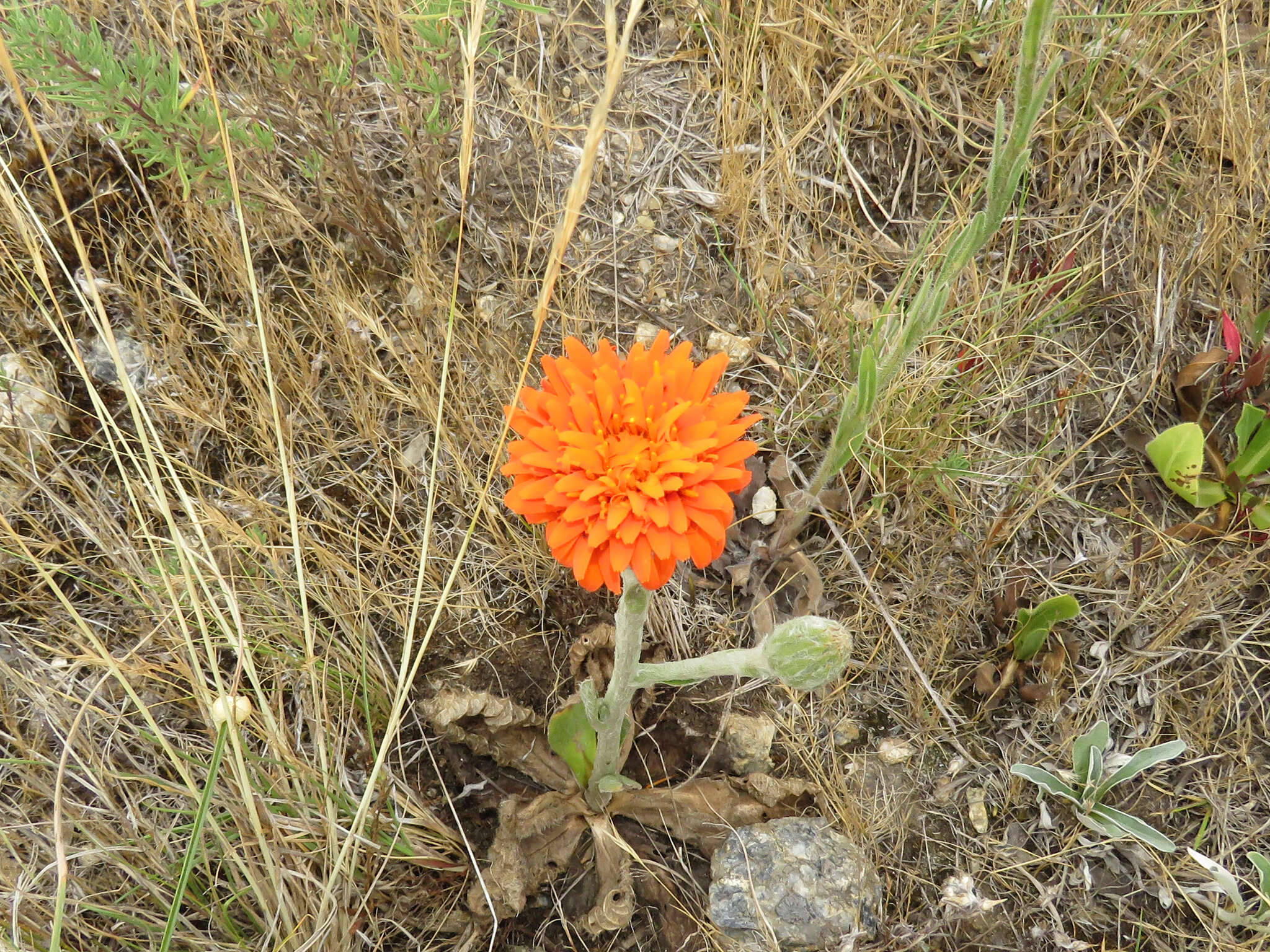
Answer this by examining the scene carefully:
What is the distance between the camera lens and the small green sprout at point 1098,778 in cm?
210

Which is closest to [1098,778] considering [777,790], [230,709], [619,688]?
[777,790]

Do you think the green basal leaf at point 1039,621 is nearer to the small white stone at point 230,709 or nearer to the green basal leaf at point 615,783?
the green basal leaf at point 615,783

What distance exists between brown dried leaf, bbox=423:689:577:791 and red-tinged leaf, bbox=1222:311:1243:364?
2171 mm

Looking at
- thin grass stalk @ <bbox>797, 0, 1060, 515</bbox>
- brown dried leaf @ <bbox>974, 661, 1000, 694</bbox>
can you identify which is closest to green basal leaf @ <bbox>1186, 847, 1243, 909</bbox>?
brown dried leaf @ <bbox>974, 661, 1000, 694</bbox>

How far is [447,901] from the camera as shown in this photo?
2.12 meters

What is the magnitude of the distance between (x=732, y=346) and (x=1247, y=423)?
143 centimetres

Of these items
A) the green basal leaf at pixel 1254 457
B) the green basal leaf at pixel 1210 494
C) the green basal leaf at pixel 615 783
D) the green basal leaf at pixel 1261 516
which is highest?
the green basal leaf at pixel 1254 457

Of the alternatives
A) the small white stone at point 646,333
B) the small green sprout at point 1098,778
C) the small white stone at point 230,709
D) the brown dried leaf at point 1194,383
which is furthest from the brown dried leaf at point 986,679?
the small white stone at point 230,709

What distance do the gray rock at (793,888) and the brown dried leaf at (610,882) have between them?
0.69 ft

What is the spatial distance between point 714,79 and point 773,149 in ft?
1.11

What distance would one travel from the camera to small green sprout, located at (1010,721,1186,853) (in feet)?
6.88

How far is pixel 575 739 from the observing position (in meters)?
2.22

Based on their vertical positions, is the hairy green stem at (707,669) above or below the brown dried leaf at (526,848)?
above

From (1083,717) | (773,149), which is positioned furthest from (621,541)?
(773,149)
